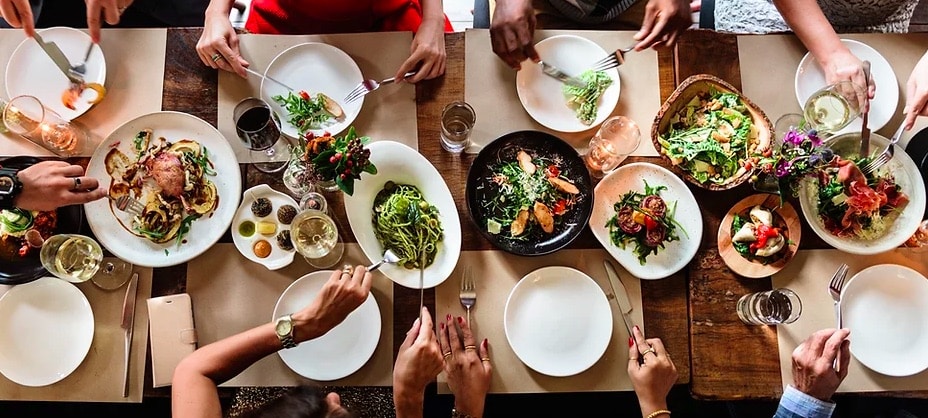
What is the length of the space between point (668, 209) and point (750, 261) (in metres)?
0.28

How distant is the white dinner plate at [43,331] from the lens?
5.07 feet

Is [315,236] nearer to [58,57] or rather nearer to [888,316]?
[58,57]

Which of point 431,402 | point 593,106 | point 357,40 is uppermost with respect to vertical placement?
point 357,40

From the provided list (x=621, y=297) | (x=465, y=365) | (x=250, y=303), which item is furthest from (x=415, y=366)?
(x=621, y=297)

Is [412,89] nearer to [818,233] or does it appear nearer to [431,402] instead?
[431,402]

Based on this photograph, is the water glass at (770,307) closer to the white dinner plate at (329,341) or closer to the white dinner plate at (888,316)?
the white dinner plate at (888,316)

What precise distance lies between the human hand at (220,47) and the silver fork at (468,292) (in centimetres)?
92

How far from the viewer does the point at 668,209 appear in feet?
5.49

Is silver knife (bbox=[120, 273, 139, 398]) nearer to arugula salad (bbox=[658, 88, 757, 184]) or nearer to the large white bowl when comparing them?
arugula salad (bbox=[658, 88, 757, 184])

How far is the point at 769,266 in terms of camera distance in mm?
1644

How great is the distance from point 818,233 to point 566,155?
2.51 feet

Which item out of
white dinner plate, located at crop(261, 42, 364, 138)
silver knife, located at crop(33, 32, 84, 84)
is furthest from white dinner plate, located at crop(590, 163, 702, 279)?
silver knife, located at crop(33, 32, 84, 84)

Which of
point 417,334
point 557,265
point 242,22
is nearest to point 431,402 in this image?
point 417,334

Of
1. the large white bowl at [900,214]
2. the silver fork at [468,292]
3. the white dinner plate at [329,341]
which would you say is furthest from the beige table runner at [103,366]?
the large white bowl at [900,214]
